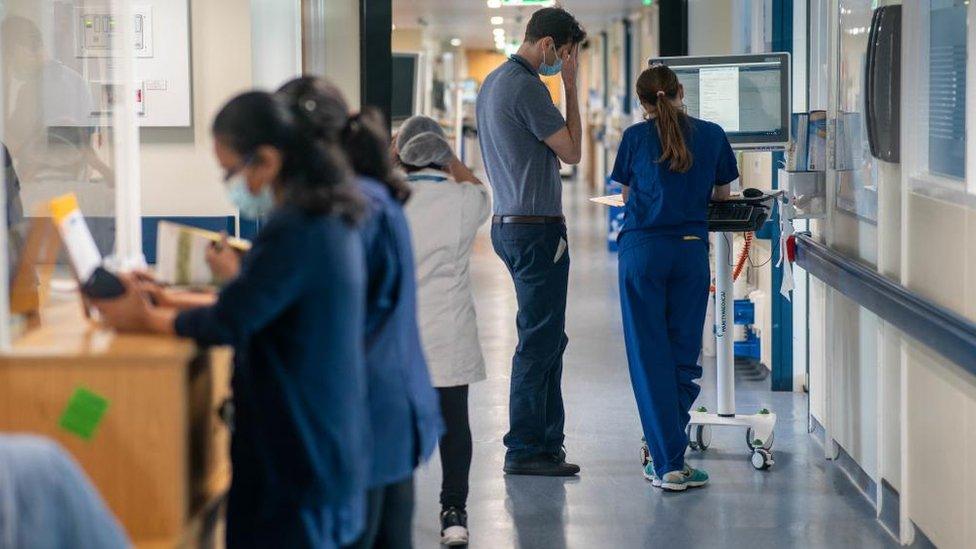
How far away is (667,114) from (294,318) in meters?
2.78

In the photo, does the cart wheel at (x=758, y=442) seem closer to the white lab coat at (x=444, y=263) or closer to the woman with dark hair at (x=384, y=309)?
the white lab coat at (x=444, y=263)

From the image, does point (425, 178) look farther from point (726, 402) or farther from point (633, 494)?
point (726, 402)

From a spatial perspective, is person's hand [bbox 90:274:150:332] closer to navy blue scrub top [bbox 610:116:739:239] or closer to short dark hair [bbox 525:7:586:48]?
navy blue scrub top [bbox 610:116:739:239]

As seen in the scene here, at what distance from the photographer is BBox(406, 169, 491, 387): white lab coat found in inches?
153

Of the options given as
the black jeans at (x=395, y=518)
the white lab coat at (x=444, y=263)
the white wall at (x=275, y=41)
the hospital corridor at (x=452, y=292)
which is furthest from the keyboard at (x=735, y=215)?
the black jeans at (x=395, y=518)

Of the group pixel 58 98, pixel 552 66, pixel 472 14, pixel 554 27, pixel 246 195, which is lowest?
pixel 246 195

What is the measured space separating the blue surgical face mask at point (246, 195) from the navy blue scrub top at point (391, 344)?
0.68 ft

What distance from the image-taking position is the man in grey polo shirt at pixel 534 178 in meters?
4.93

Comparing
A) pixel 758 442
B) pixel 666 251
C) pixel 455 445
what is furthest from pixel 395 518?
pixel 758 442

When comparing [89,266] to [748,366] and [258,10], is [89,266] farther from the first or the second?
[748,366]

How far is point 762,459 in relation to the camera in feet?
17.2

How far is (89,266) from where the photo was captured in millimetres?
2566

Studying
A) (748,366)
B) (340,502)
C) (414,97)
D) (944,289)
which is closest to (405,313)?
(340,502)

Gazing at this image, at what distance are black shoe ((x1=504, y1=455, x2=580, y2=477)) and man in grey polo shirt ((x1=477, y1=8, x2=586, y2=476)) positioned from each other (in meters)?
0.16
